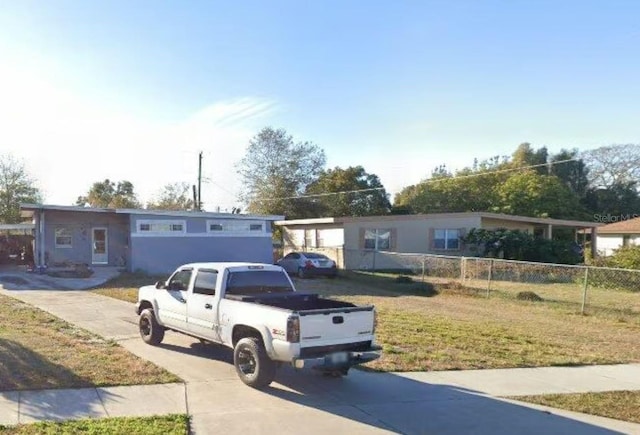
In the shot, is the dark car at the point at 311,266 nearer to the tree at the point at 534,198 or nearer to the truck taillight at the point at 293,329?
the truck taillight at the point at 293,329

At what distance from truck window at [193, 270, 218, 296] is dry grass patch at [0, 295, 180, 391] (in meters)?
1.26

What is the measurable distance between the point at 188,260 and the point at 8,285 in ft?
28.6

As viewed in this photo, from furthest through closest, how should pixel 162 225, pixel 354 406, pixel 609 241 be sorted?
pixel 609 241
pixel 162 225
pixel 354 406

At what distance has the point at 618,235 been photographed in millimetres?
47719

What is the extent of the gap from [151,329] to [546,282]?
54.5 ft

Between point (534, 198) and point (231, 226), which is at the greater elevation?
point (534, 198)

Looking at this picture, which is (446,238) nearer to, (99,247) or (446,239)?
(446,239)

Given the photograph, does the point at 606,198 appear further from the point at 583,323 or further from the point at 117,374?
the point at 117,374

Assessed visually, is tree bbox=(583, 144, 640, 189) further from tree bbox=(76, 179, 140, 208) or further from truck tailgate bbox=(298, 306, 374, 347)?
truck tailgate bbox=(298, 306, 374, 347)

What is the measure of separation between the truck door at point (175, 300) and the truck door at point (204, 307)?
0.23m

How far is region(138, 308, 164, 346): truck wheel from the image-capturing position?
1057cm

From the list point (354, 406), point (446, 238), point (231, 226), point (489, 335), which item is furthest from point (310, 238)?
point (354, 406)

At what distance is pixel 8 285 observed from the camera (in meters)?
22.3

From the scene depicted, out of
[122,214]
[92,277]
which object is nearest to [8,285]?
[92,277]
